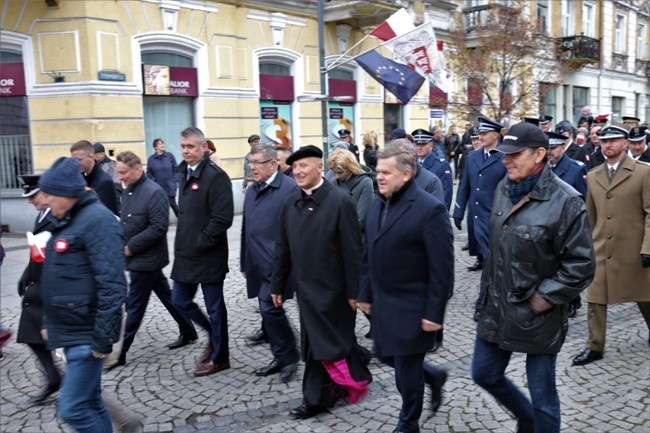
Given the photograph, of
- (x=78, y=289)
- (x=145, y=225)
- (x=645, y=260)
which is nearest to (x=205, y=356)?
(x=145, y=225)

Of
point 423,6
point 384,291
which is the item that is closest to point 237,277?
point 384,291

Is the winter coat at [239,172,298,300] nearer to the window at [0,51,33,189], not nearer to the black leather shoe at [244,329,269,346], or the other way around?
the black leather shoe at [244,329,269,346]

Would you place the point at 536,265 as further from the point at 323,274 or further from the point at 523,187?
the point at 323,274

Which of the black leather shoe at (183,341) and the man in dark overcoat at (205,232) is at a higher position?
the man in dark overcoat at (205,232)

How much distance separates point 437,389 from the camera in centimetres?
440

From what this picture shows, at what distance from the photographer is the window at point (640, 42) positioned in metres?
36.5

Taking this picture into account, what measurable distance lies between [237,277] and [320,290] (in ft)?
15.4

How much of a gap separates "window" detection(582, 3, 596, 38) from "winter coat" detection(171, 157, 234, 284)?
97.2 ft

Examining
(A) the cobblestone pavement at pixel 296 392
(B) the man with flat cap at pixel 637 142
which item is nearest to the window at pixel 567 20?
(B) the man with flat cap at pixel 637 142

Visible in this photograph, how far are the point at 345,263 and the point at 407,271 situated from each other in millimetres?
627

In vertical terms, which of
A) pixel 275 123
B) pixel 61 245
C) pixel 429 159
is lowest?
pixel 61 245

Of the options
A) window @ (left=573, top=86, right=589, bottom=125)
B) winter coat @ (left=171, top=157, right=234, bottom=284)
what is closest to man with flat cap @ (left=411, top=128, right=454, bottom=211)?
winter coat @ (left=171, top=157, right=234, bottom=284)

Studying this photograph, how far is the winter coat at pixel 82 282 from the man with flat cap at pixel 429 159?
4.91 meters

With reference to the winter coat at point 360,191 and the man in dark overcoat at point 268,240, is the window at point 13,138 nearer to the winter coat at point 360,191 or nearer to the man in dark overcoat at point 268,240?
the winter coat at point 360,191
